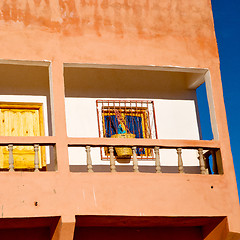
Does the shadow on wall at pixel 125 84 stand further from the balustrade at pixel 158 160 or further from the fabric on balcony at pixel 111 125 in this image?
the balustrade at pixel 158 160

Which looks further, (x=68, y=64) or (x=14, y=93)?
(x=14, y=93)

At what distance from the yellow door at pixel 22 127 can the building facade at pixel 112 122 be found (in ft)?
0.07

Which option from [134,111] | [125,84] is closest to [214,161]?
[134,111]

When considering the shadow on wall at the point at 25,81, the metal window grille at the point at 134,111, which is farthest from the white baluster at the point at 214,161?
the shadow on wall at the point at 25,81

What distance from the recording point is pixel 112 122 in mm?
15414

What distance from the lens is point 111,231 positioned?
14156mm

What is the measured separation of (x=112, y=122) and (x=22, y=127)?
1849mm

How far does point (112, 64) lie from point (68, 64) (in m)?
0.83

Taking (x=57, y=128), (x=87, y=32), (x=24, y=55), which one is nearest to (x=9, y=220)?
(x=57, y=128)

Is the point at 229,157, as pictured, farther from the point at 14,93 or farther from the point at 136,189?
the point at 14,93

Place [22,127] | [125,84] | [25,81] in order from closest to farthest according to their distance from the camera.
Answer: [22,127] → [25,81] → [125,84]

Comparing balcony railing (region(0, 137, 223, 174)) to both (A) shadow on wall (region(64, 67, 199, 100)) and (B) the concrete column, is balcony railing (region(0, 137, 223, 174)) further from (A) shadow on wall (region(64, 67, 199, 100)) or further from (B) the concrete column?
(A) shadow on wall (region(64, 67, 199, 100))

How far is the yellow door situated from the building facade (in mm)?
21

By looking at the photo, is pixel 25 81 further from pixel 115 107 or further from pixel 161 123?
pixel 161 123
